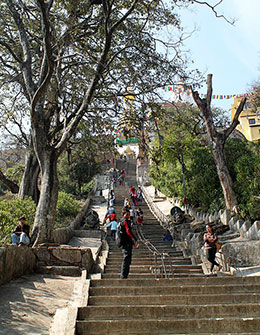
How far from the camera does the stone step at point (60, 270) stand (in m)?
8.78

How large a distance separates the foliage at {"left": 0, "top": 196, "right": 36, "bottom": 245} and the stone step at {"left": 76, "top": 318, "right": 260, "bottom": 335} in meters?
5.11

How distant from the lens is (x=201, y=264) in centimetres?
1027

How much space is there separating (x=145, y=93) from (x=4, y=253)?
26.8 feet

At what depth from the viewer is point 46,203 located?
10062 millimetres

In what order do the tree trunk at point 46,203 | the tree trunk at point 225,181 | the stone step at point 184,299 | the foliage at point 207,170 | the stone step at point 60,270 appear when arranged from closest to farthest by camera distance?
the stone step at point 184,299 < the stone step at point 60,270 < the tree trunk at point 46,203 < the foliage at point 207,170 < the tree trunk at point 225,181

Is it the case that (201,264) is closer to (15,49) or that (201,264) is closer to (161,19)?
(161,19)

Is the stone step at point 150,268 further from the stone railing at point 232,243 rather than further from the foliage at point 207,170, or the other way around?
the foliage at point 207,170

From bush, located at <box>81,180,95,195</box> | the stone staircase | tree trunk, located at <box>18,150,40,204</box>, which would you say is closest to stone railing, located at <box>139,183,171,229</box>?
bush, located at <box>81,180,95,195</box>

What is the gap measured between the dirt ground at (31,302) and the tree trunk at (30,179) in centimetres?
831

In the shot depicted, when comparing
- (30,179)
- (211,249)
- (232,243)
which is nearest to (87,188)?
(30,179)

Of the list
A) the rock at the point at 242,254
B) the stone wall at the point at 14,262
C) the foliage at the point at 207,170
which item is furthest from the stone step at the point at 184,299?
the foliage at the point at 207,170

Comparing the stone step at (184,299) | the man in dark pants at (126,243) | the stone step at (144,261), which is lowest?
the stone step at (144,261)

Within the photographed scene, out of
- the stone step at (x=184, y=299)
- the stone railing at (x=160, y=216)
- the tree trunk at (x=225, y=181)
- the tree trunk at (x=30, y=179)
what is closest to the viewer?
the stone step at (x=184, y=299)

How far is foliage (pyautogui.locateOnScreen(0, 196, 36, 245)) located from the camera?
9875mm
